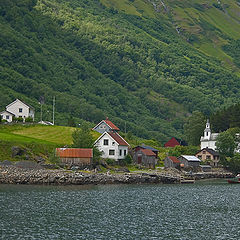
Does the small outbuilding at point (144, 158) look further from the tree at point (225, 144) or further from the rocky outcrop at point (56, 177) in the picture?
the tree at point (225, 144)

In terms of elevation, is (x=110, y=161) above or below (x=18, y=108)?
below

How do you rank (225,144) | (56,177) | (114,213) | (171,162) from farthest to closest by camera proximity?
(225,144) → (171,162) → (56,177) → (114,213)

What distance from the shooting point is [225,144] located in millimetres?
157000

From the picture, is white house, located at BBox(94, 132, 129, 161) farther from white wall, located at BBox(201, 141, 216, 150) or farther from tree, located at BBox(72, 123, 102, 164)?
white wall, located at BBox(201, 141, 216, 150)

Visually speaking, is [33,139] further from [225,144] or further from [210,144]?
[210,144]

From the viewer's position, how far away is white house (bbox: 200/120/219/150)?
574 ft

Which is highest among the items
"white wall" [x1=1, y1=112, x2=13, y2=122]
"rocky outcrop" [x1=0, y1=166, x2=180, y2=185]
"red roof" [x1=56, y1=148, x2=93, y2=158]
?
"white wall" [x1=1, y1=112, x2=13, y2=122]

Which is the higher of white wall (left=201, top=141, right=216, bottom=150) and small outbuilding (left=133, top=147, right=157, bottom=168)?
white wall (left=201, top=141, right=216, bottom=150)

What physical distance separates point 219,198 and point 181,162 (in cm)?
5664

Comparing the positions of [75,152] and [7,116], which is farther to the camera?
[7,116]

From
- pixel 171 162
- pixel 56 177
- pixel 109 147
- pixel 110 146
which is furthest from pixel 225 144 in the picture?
pixel 56 177

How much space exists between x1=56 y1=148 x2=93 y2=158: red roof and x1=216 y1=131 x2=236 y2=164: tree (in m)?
62.6

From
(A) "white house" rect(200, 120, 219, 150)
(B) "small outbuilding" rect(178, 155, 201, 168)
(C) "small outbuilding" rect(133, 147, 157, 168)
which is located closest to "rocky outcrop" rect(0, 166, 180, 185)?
(C) "small outbuilding" rect(133, 147, 157, 168)

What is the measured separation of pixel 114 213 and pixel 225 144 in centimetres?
9770
